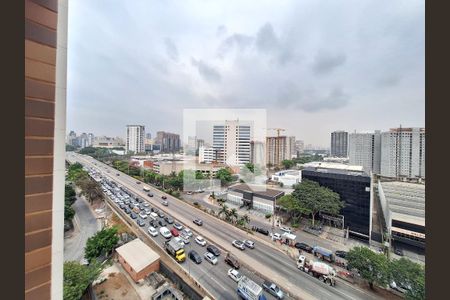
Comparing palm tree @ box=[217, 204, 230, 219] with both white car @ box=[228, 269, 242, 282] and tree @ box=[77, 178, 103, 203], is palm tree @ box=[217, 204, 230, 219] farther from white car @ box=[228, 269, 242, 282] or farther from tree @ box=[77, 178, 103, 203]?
tree @ box=[77, 178, 103, 203]

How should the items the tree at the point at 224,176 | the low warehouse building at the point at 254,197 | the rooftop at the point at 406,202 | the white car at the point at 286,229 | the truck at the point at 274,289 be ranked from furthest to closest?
the tree at the point at 224,176, the low warehouse building at the point at 254,197, the white car at the point at 286,229, the rooftop at the point at 406,202, the truck at the point at 274,289

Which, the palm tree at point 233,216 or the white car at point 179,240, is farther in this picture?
the palm tree at point 233,216

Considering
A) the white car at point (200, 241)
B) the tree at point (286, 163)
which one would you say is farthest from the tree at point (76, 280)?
the tree at point (286, 163)

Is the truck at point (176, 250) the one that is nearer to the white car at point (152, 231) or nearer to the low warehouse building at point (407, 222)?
the white car at point (152, 231)

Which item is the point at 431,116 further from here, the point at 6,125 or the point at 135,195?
the point at 135,195

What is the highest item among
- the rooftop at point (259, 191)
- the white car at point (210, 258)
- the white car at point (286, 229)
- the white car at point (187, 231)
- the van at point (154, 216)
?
the rooftop at point (259, 191)

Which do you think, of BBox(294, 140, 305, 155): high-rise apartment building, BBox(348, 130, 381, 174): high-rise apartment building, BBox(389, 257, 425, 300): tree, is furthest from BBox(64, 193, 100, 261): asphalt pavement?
BBox(294, 140, 305, 155): high-rise apartment building
